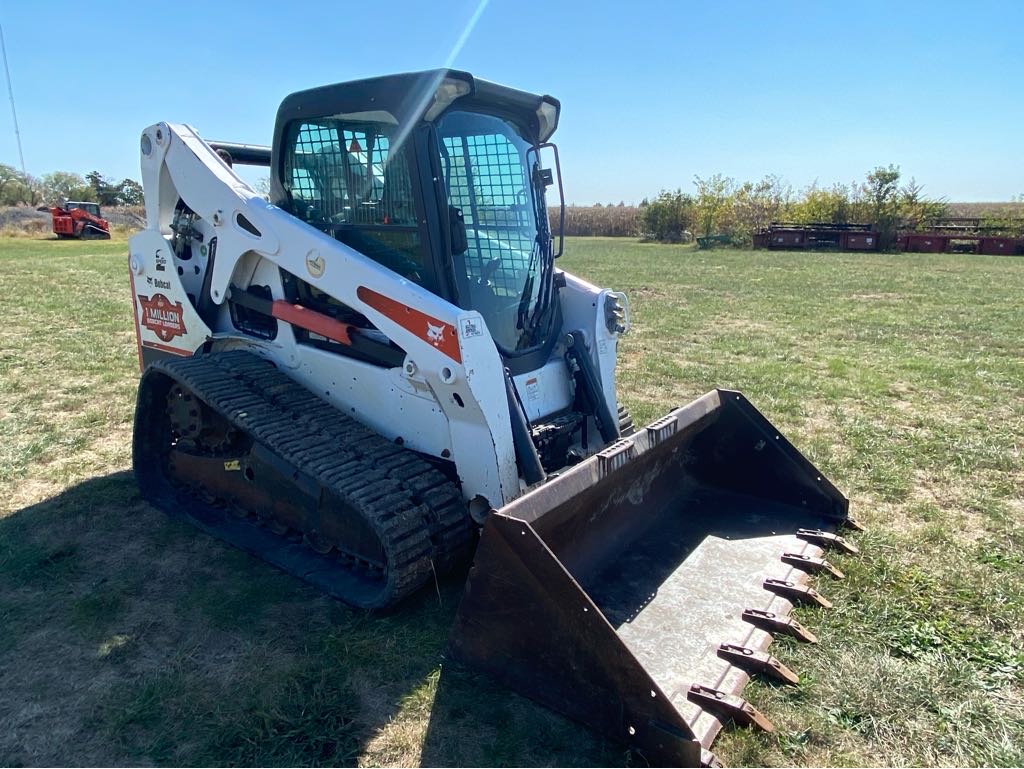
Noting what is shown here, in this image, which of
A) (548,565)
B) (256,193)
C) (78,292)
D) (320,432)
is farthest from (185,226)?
(78,292)

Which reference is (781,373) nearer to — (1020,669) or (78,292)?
(1020,669)

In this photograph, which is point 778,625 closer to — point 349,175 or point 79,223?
point 349,175

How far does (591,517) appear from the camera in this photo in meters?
3.62

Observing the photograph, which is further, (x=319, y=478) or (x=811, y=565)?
(x=811, y=565)

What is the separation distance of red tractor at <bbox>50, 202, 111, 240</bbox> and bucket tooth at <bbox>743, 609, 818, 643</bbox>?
1445 inches

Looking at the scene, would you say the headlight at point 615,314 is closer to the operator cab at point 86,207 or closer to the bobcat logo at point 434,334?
the bobcat logo at point 434,334

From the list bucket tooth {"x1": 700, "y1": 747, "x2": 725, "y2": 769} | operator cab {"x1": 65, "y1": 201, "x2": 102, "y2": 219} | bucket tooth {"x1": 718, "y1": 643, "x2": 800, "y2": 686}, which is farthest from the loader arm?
operator cab {"x1": 65, "y1": 201, "x2": 102, "y2": 219}

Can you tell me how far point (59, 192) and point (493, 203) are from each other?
6636cm

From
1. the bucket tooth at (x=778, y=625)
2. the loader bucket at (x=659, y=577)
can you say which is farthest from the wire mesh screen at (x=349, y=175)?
the bucket tooth at (x=778, y=625)

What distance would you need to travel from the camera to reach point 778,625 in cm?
327

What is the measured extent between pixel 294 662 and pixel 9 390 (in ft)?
18.7

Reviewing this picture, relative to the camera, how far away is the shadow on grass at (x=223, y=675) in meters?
2.69

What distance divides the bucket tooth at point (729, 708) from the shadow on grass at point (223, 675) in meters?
0.43

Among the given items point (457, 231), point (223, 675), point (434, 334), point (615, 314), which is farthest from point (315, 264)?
point (223, 675)
